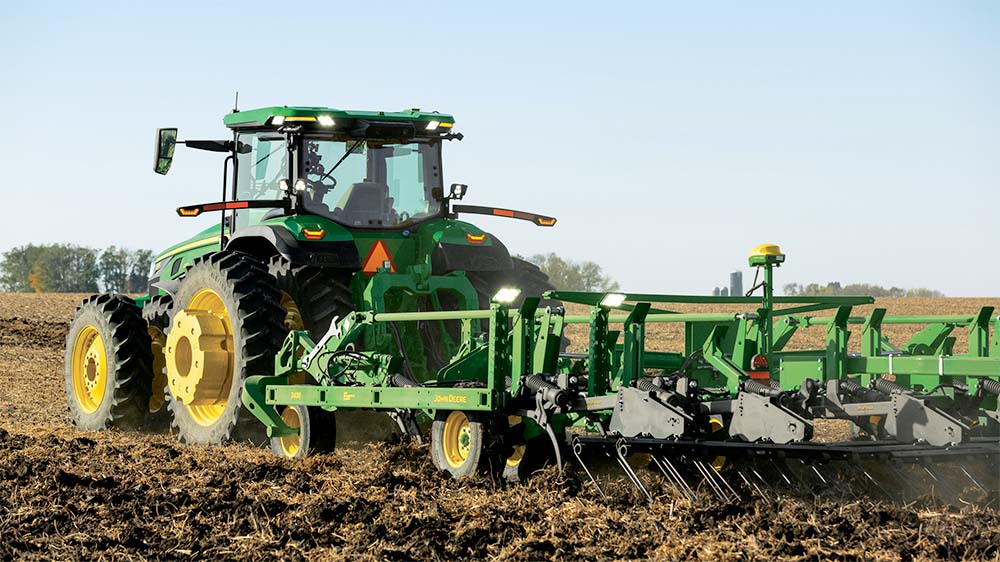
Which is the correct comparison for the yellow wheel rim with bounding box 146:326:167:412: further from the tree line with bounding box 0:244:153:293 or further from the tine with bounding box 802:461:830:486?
the tree line with bounding box 0:244:153:293

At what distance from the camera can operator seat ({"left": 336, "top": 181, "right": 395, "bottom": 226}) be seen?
9.39m

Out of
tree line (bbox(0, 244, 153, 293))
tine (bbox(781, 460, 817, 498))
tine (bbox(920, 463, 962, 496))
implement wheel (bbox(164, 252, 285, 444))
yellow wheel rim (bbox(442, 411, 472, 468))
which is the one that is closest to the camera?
tine (bbox(781, 460, 817, 498))

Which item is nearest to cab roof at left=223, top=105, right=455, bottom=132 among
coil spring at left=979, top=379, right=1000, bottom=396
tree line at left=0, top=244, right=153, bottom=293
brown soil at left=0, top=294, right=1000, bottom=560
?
brown soil at left=0, top=294, right=1000, bottom=560

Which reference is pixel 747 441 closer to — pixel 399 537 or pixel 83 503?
pixel 399 537

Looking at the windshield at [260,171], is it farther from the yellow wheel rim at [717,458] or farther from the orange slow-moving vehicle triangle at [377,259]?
the yellow wheel rim at [717,458]

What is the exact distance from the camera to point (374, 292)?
8.76 metres

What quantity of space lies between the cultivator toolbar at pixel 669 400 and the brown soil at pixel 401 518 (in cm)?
24

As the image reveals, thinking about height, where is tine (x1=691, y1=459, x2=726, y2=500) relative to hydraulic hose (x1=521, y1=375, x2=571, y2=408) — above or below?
below

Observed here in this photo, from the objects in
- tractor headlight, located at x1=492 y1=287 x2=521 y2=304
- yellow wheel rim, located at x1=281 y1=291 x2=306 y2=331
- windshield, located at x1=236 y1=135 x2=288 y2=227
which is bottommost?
yellow wheel rim, located at x1=281 y1=291 x2=306 y2=331

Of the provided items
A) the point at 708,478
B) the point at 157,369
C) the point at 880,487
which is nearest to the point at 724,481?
the point at 708,478

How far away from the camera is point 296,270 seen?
28.7ft

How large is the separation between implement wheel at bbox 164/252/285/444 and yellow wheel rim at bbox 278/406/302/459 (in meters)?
0.33

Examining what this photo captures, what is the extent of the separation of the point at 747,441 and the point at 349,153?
13.9 ft

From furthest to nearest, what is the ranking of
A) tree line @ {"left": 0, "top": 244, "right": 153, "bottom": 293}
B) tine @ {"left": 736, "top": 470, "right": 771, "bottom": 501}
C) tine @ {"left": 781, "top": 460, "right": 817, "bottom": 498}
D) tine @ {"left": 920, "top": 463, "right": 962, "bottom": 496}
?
tree line @ {"left": 0, "top": 244, "right": 153, "bottom": 293}
tine @ {"left": 920, "top": 463, "right": 962, "bottom": 496}
tine @ {"left": 781, "top": 460, "right": 817, "bottom": 498}
tine @ {"left": 736, "top": 470, "right": 771, "bottom": 501}
